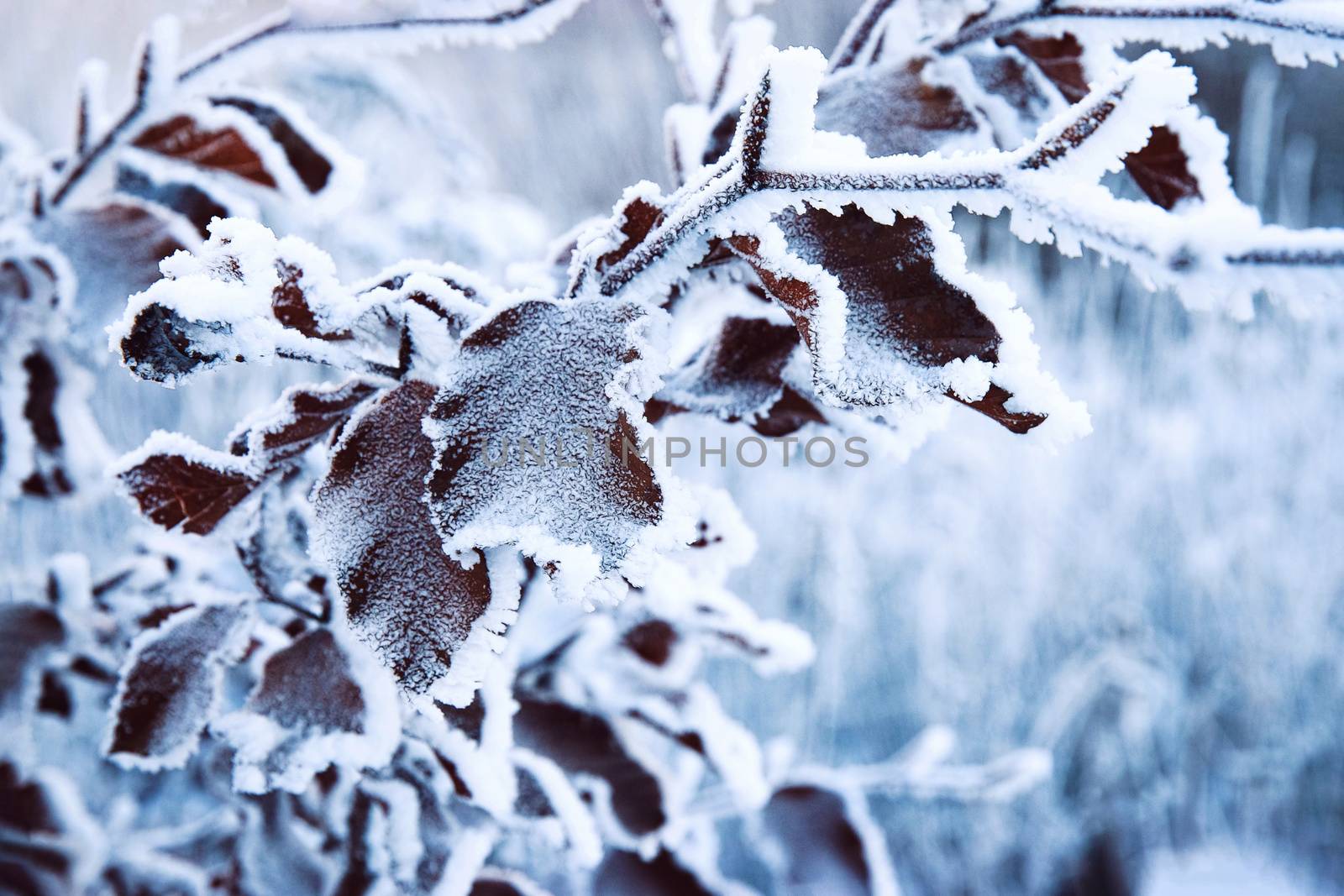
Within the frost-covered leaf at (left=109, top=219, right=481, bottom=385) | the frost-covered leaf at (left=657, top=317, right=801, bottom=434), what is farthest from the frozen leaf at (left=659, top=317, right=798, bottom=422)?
the frost-covered leaf at (left=109, top=219, right=481, bottom=385)

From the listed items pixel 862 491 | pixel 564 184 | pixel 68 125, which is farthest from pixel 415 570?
pixel 564 184

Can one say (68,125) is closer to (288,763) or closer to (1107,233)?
(288,763)

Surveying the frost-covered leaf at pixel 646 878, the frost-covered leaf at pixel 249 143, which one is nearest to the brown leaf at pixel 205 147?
the frost-covered leaf at pixel 249 143

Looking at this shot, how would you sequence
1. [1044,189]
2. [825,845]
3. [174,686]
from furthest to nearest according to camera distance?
[825,845], [174,686], [1044,189]

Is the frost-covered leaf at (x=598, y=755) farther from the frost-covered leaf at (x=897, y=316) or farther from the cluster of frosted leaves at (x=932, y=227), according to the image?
the frost-covered leaf at (x=897, y=316)

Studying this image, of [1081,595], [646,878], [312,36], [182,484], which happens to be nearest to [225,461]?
[182,484]

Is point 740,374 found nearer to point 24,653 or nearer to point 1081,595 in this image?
point 24,653
